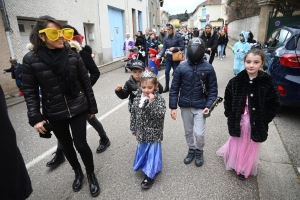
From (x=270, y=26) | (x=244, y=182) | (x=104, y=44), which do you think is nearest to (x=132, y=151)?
(x=244, y=182)

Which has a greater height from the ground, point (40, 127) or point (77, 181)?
point (40, 127)

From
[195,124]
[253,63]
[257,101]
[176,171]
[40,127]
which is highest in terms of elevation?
[253,63]

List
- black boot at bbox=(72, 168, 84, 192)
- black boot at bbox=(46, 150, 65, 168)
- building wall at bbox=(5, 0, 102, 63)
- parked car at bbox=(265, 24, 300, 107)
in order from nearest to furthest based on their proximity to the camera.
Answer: black boot at bbox=(72, 168, 84, 192), black boot at bbox=(46, 150, 65, 168), parked car at bbox=(265, 24, 300, 107), building wall at bbox=(5, 0, 102, 63)

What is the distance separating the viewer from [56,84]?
2.13 metres

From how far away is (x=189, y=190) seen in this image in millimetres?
2447

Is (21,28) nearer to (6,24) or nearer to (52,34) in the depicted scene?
(6,24)

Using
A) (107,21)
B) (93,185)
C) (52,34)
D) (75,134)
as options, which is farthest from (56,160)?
(107,21)

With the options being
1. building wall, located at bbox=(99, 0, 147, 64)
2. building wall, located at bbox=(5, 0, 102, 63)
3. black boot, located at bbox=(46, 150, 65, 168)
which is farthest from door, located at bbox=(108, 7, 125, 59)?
black boot, located at bbox=(46, 150, 65, 168)

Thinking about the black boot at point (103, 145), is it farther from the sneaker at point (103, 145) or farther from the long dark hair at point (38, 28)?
the long dark hair at point (38, 28)

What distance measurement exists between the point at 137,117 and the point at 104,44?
39.1 ft

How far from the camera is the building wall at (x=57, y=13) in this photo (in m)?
7.52

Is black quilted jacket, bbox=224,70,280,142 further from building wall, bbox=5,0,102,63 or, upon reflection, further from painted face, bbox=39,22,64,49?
building wall, bbox=5,0,102,63

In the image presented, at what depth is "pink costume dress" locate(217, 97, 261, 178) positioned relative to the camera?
2471 mm

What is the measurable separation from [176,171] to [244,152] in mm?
868
